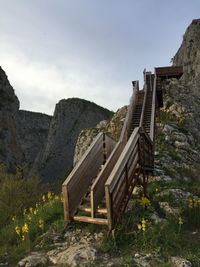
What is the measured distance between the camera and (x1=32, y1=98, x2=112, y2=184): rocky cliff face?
6588 cm

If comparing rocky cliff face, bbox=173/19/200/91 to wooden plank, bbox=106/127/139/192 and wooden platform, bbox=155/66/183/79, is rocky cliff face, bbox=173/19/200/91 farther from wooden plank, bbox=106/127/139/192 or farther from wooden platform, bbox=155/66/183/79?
wooden plank, bbox=106/127/139/192

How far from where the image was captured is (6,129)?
138 feet

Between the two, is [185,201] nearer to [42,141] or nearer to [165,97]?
[165,97]

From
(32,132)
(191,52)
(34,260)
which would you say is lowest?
(34,260)

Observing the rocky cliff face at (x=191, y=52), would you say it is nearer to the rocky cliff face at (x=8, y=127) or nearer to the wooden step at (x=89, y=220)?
the rocky cliff face at (x=8, y=127)

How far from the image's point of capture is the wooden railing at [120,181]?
8.55 m

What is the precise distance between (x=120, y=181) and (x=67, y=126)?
5936cm

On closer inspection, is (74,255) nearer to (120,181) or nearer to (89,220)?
(89,220)

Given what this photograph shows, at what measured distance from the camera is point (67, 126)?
68250 mm

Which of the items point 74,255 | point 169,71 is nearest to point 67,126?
point 169,71

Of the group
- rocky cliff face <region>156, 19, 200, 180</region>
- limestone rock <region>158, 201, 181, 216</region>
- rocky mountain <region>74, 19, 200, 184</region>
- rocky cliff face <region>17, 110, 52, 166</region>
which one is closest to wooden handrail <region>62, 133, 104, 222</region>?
limestone rock <region>158, 201, 181, 216</region>

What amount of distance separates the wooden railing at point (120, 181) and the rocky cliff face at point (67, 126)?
54.8 m

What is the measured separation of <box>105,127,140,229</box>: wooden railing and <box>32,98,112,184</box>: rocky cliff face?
180ft

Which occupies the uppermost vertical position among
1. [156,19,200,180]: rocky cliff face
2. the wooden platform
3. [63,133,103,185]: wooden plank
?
the wooden platform
